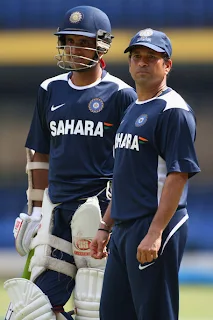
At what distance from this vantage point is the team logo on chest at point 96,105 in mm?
4668

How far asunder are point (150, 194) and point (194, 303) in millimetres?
3483

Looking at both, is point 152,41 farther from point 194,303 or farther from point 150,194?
point 194,303

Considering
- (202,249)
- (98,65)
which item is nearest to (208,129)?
(202,249)

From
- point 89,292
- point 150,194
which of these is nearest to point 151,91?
point 150,194

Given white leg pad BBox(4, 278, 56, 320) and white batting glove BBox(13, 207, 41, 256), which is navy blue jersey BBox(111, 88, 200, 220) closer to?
white leg pad BBox(4, 278, 56, 320)

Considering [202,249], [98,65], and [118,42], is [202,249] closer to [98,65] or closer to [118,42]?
[118,42]

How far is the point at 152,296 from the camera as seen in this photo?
3.87 m

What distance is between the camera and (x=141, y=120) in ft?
13.0

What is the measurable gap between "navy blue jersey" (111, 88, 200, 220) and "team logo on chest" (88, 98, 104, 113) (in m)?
0.65

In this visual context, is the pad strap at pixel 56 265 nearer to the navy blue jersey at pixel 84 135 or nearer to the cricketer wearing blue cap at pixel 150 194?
the navy blue jersey at pixel 84 135

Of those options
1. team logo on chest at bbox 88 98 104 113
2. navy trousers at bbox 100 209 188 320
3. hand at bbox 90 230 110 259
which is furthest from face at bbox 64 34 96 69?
navy trousers at bbox 100 209 188 320

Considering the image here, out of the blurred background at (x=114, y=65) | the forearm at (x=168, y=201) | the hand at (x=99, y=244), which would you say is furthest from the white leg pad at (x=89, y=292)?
the blurred background at (x=114, y=65)

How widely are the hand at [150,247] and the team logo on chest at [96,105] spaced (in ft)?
3.43

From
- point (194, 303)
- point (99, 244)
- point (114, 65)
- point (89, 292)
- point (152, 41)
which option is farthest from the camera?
point (114, 65)
